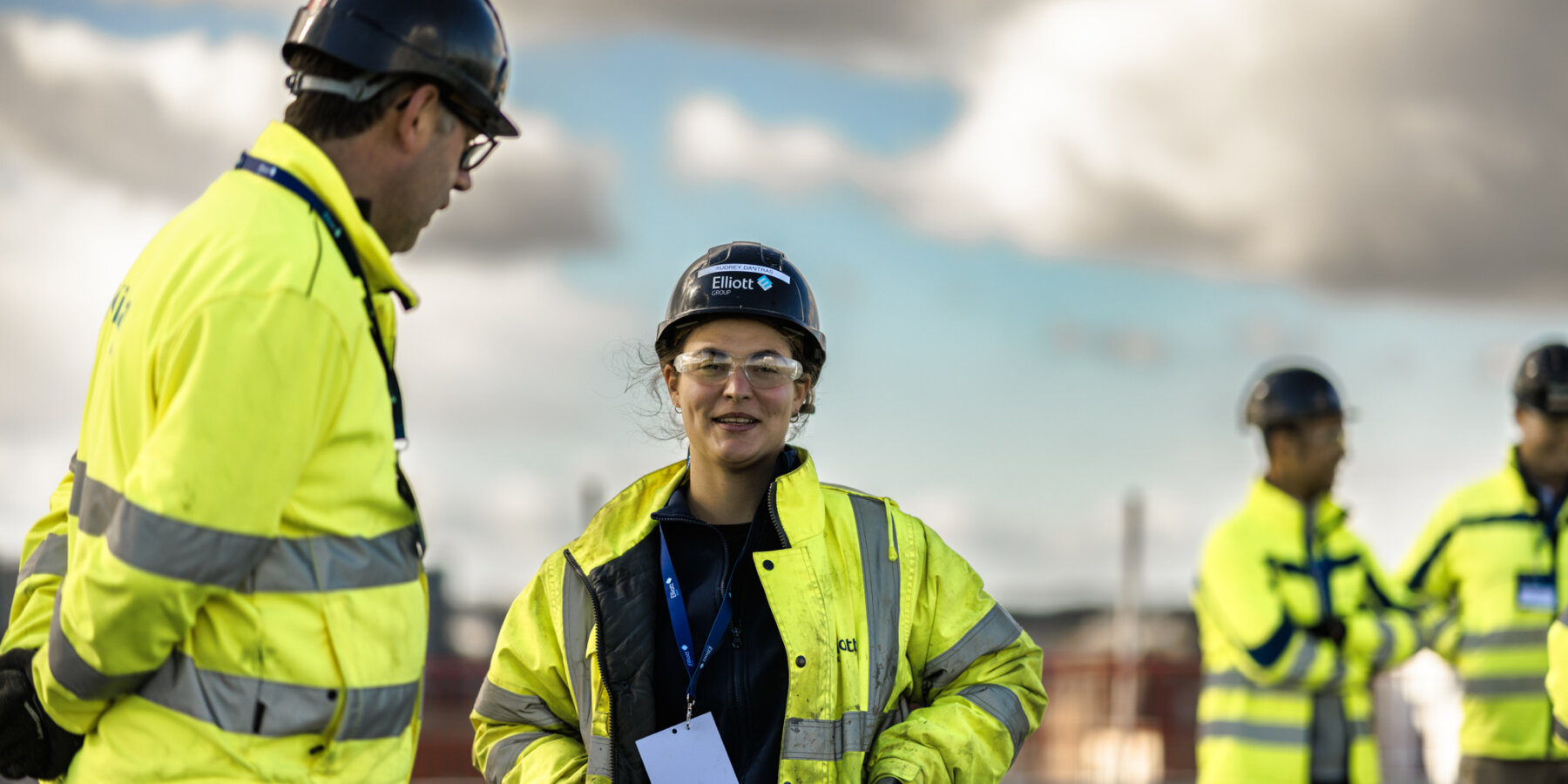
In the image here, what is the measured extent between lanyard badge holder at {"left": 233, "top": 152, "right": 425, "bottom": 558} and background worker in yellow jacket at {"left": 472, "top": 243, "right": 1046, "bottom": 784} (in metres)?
1.00

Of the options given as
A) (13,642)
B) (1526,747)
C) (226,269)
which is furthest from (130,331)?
(1526,747)

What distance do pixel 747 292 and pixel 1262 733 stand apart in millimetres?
3807

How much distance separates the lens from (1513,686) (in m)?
7.05

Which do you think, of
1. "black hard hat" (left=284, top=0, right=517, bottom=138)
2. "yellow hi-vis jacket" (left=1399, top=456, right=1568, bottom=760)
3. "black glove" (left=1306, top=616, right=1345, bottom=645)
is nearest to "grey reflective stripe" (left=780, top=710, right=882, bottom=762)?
"black hard hat" (left=284, top=0, right=517, bottom=138)

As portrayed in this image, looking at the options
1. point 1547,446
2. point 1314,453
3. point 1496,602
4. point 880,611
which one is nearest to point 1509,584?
point 1496,602

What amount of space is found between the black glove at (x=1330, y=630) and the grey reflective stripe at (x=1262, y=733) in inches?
15.9

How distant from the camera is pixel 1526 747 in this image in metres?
7.00

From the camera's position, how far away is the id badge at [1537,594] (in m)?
7.07

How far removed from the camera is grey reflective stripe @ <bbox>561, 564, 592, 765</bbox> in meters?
3.59

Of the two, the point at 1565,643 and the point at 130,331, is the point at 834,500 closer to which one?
the point at 130,331

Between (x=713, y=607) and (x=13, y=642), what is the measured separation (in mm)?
1543

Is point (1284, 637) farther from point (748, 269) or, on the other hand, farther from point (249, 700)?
point (249, 700)

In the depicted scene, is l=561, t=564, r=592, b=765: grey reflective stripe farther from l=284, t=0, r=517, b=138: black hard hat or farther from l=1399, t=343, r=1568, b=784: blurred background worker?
l=1399, t=343, r=1568, b=784: blurred background worker

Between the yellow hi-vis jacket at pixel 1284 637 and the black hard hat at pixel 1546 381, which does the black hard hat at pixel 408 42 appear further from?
the black hard hat at pixel 1546 381
